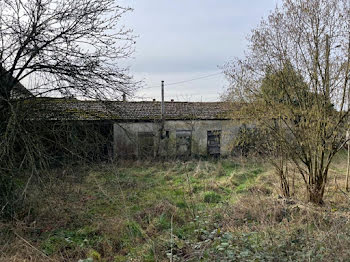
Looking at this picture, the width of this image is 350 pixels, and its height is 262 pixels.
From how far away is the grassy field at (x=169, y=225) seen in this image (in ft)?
12.6

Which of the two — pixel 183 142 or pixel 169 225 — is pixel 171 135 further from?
pixel 169 225

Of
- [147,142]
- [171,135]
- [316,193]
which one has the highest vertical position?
[171,135]

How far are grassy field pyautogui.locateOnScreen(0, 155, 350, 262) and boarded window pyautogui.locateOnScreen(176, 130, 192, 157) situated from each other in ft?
26.1

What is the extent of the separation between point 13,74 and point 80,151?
7.38ft

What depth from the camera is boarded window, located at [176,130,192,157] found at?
17469mm

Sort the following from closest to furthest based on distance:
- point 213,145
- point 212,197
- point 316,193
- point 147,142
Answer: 1. point 316,193
2. point 212,197
3. point 147,142
4. point 213,145

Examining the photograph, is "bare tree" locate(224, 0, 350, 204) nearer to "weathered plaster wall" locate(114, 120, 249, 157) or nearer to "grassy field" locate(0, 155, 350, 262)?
"grassy field" locate(0, 155, 350, 262)

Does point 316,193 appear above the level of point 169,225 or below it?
above

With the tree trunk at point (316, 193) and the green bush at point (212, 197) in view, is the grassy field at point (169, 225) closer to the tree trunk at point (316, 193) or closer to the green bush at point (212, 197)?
the green bush at point (212, 197)

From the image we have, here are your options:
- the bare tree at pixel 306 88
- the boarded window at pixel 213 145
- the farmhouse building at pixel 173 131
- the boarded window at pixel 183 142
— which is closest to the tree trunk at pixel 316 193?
the bare tree at pixel 306 88

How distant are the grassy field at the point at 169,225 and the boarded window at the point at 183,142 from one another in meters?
7.95

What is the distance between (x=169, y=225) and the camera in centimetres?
593

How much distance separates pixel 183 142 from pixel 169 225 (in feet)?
39.1

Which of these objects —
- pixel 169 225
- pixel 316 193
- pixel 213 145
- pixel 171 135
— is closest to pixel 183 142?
pixel 171 135
